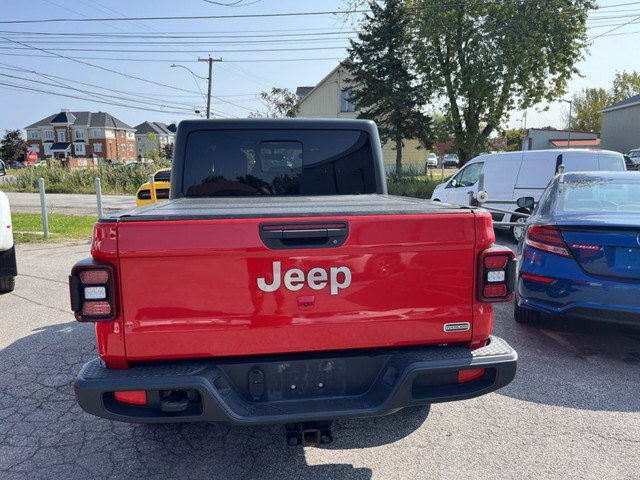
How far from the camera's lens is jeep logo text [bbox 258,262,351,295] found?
2301 millimetres

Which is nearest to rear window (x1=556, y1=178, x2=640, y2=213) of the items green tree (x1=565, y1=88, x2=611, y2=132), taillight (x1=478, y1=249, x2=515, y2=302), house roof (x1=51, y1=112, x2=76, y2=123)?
taillight (x1=478, y1=249, x2=515, y2=302)

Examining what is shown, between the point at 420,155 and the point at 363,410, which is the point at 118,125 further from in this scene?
the point at 363,410

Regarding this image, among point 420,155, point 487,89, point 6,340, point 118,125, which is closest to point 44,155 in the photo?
point 118,125

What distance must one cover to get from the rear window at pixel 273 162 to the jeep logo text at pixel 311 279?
183cm

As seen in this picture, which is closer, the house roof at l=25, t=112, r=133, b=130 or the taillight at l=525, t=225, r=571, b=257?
the taillight at l=525, t=225, r=571, b=257

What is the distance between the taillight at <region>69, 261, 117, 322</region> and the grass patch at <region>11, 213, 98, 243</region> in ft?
33.4

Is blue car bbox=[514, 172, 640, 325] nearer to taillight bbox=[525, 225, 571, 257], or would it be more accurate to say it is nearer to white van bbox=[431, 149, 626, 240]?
taillight bbox=[525, 225, 571, 257]

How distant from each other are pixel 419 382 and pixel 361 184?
2.15 meters

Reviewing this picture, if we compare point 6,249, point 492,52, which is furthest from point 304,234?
point 492,52

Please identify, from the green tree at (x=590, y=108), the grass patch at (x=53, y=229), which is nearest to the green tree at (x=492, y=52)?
the grass patch at (x=53, y=229)

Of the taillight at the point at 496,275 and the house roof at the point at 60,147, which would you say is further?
the house roof at the point at 60,147

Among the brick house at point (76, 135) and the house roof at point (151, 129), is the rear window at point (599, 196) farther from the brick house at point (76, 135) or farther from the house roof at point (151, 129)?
the house roof at point (151, 129)

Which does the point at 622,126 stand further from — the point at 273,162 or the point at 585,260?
the point at 273,162

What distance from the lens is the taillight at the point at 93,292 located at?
220 centimetres
